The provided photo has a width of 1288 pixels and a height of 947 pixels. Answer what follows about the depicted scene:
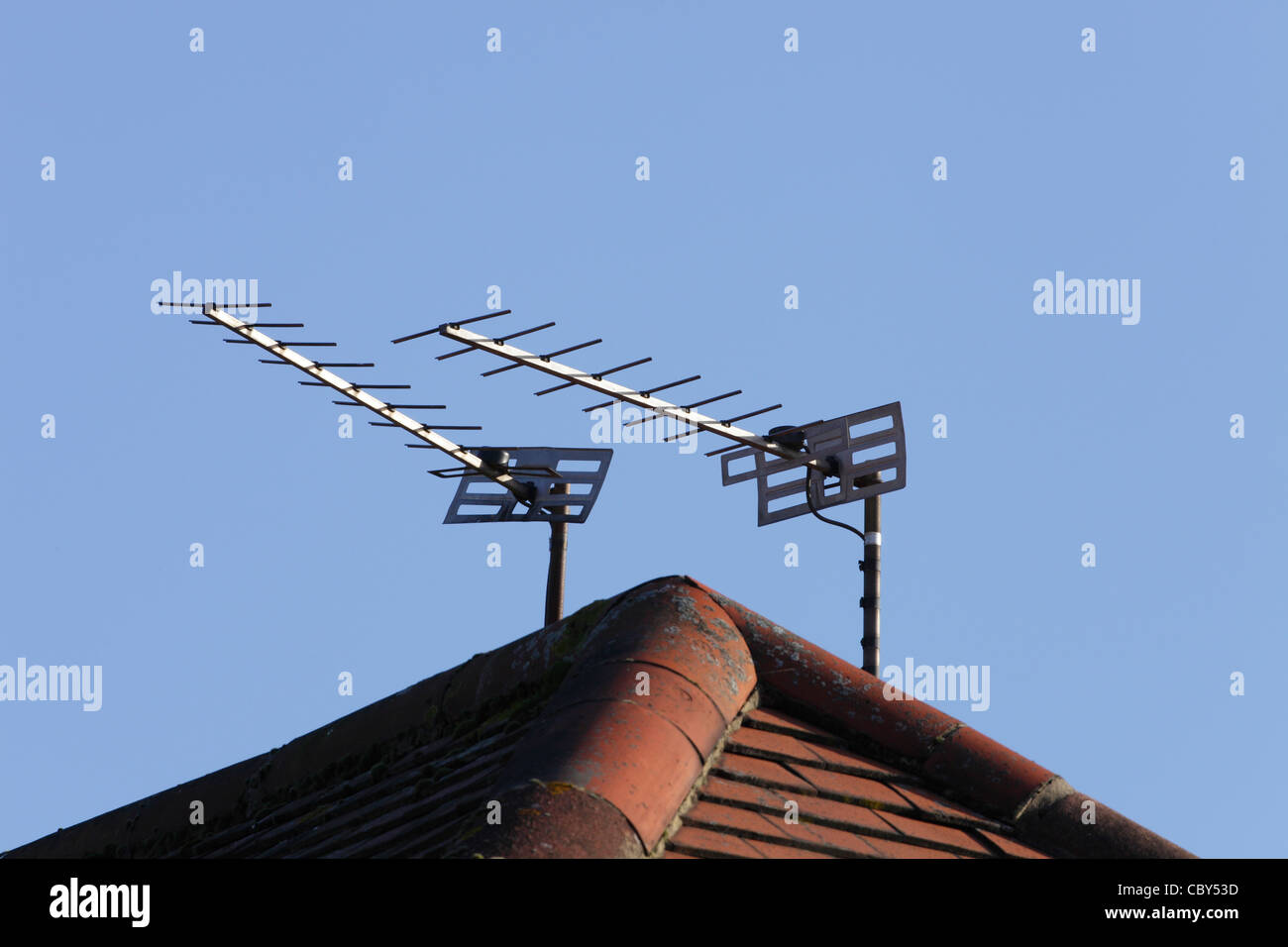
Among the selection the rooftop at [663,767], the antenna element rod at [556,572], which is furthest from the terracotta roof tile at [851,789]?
the antenna element rod at [556,572]

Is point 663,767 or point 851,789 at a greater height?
point 663,767

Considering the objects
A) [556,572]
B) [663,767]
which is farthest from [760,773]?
[556,572]

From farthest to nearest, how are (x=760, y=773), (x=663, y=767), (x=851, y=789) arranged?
1. (x=851, y=789)
2. (x=760, y=773)
3. (x=663, y=767)

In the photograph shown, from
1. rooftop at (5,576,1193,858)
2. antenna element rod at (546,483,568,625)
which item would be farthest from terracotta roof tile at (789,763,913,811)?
antenna element rod at (546,483,568,625)

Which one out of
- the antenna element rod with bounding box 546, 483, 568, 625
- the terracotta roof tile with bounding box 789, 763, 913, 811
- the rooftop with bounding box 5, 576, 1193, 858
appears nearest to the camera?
the rooftop with bounding box 5, 576, 1193, 858

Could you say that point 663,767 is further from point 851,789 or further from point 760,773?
point 851,789

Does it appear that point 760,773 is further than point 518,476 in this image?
No

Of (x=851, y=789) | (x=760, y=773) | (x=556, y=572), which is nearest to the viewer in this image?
(x=760, y=773)

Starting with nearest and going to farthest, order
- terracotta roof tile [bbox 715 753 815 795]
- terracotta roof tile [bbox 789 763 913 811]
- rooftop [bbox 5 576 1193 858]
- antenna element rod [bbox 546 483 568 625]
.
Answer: rooftop [bbox 5 576 1193 858] < terracotta roof tile [bbox 715 753 815 795] < terracotta roof tile [bbox 789 763 913 811] < antenna element rod [bbox 546 483 568 625]

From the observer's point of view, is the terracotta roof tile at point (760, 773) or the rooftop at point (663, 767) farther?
the terracotta roof tile at point (760, 773)

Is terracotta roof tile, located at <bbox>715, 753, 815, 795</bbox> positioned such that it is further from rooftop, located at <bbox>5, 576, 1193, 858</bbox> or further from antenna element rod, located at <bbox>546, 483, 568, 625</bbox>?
antenna element rod, located at <bbox>546, 483, 568, 625</bbox>

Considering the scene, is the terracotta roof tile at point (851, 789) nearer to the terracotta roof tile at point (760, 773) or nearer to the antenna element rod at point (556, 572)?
the terracotta roof tile at point (760, 773)

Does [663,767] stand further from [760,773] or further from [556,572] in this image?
[556,572]
